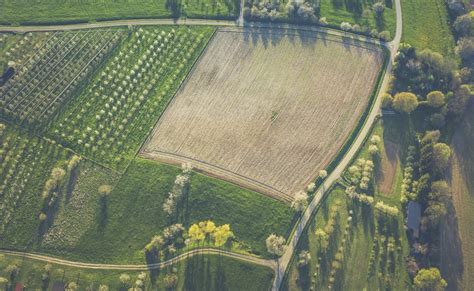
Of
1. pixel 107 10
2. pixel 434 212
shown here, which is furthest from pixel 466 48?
pixel 107 10

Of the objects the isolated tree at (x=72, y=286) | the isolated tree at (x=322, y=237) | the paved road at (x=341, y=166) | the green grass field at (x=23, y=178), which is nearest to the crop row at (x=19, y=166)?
the green grass field at (x=23, y=178)

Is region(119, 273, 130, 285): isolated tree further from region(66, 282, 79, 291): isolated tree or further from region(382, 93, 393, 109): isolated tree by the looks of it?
region(382, 93, 393, 109): isolated tree

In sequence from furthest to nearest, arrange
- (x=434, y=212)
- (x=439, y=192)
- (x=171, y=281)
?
(x=439, y=192), (x=434, y=212), (x=171, y=281)

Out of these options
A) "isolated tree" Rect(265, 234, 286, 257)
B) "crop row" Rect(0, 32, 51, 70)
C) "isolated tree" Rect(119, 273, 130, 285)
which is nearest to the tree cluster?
"isolated tree" Rect(119, 273, 130, 285)

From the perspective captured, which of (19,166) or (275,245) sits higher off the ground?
(19,166)

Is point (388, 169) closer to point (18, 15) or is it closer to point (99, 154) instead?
point (99, 154)

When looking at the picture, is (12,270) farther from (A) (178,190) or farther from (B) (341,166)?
(B) (341,166)
